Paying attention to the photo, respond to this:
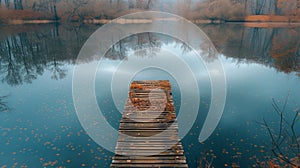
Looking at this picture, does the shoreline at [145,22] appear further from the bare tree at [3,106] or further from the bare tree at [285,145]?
the bare tree at [285,145]

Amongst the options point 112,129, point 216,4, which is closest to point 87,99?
point 112,129

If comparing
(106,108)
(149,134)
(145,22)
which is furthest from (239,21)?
(149,134)

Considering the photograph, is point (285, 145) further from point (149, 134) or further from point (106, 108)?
point (106, 108)

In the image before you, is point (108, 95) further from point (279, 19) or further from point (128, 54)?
point (279, 19)

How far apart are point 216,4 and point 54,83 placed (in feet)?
173

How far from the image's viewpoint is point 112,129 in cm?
871

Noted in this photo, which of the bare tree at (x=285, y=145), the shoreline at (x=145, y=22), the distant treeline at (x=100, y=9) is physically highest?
the distant treeline at (x=100, y=9)

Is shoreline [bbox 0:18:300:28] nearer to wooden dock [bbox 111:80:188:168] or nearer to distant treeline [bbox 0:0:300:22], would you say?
distant treeline [bbox 0:0:300:22]

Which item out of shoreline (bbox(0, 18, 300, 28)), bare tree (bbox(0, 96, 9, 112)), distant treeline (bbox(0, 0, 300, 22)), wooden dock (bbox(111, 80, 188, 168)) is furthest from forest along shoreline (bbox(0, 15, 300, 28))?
wooden dock (bbox(111, 80, 188, 168))

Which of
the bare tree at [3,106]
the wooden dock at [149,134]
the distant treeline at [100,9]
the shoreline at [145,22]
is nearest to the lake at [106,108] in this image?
the bare tree at [3,106]

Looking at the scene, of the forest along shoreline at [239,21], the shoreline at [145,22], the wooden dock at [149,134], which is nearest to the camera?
the wooden dock at [149,134]

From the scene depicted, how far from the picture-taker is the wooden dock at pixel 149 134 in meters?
6.19

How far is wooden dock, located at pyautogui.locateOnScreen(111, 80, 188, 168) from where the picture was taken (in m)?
6.19

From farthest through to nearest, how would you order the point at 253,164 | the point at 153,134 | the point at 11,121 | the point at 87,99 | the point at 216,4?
the point at 216,4 → the point at 87,99 → the point at 11,121 → the point at 153,134 → the point at 253,164
